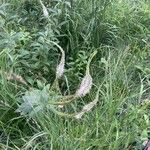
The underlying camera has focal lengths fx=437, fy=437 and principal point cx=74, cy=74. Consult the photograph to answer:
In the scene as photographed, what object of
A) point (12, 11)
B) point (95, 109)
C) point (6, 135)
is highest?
point (12, 11)

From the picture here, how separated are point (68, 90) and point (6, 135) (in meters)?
0.51

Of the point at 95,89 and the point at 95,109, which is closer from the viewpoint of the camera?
the point at 95,109

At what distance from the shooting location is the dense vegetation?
2.33 meters

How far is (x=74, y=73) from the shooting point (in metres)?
2.94

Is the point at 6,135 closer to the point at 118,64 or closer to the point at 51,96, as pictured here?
the point at 51,96

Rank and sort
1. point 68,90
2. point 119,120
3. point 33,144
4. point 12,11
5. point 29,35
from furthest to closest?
point 12,11
point 29,35
point 68,90
point 119,120
point 33,144

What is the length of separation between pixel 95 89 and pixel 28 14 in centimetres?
96

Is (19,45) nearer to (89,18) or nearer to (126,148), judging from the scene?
(89,18)

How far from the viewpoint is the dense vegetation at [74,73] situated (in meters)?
2.33

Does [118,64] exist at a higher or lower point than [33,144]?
higher

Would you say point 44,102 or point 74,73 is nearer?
point 44,102

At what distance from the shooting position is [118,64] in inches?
113

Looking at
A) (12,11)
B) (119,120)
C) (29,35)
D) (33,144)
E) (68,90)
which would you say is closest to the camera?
(33,144)

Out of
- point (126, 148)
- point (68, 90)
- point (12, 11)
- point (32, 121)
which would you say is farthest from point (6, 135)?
point (12, 11)
